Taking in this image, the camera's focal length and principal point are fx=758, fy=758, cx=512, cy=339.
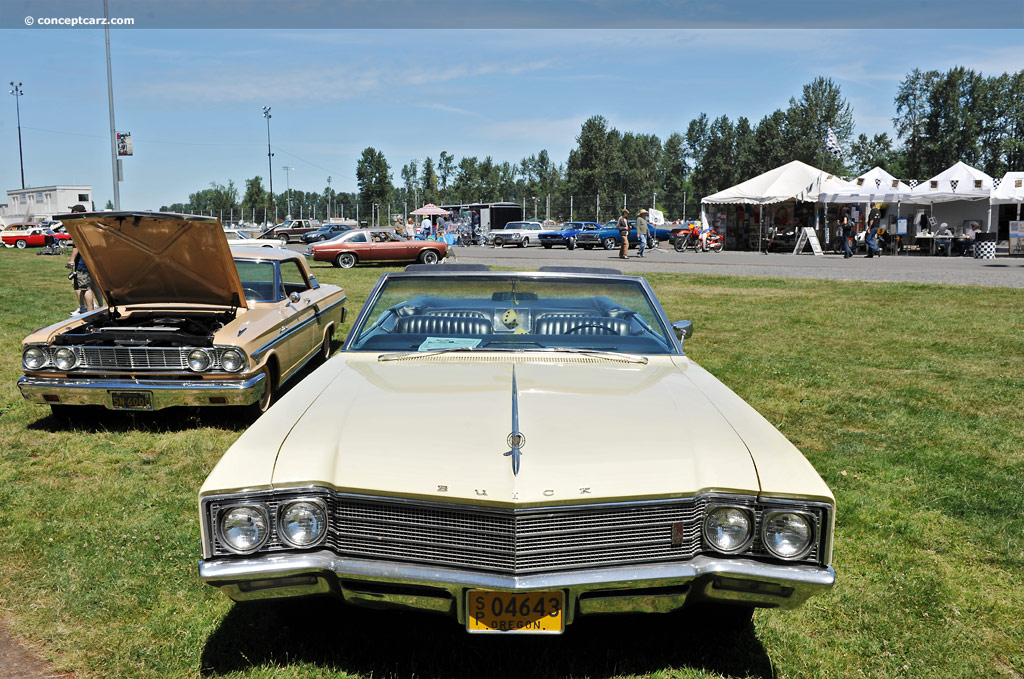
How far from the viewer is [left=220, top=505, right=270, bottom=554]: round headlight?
2445 mm

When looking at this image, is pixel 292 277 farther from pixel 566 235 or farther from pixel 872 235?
pixel 566 235

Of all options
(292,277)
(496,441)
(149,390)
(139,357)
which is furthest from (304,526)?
(292,277)

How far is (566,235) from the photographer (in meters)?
40.8

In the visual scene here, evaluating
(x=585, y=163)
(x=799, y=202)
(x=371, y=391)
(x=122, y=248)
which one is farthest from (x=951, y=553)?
(x=585, y=163)

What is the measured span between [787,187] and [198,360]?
31.9m

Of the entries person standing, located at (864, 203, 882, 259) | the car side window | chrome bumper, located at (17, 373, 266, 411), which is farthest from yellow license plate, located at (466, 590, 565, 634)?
person standing, located at (864, 203, 882, 259)

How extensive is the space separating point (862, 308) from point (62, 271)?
2203 cm

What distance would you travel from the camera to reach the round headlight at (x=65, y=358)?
18.8 feet

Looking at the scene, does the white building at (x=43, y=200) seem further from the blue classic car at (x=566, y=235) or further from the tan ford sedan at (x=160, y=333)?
the tan ford sedan at (x=160, y=333)

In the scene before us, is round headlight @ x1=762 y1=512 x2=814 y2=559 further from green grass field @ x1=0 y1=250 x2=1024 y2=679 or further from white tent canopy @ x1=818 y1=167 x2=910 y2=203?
white tent canopy @ x1=818 y1=167 x2=910 y2=203

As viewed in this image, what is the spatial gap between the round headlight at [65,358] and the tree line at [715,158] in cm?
5206

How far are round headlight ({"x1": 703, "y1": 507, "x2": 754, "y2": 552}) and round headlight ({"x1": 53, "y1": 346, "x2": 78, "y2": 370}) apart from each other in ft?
16.9

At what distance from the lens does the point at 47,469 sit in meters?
5.06

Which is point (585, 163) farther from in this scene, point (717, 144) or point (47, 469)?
point (47, 469)
